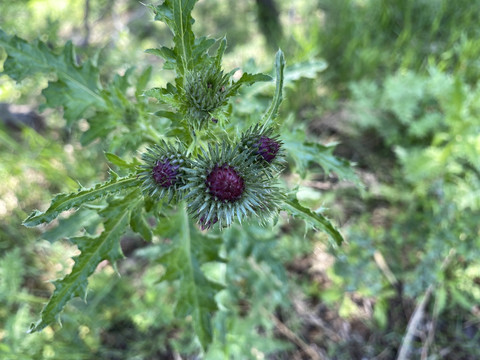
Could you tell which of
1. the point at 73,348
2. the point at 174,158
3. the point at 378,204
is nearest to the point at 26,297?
the point at 73,348

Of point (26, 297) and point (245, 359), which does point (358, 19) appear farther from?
point (26, 297)

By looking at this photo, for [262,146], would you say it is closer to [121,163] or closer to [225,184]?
[225,184]

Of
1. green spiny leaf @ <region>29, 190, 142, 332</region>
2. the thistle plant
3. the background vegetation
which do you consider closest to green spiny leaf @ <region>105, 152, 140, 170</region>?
the thistle plant

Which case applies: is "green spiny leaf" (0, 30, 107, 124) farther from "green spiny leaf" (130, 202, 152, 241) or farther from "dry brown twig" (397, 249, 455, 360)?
"dry brown twig" (397, 249, 455, 360)

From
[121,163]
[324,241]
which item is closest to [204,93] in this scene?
[121,163]

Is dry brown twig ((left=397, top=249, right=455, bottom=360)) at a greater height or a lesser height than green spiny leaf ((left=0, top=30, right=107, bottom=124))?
lesser

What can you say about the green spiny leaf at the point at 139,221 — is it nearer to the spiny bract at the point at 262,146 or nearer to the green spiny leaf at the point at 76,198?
the green spiny leaf at the point at 76,198
